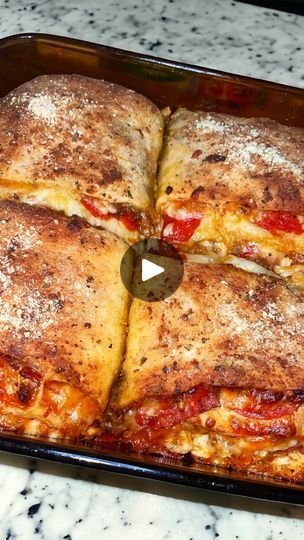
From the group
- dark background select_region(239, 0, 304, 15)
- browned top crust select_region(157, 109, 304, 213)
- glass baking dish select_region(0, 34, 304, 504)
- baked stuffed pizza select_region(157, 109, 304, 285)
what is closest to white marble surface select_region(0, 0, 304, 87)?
dark background select_region(239, 0, 304, 15)

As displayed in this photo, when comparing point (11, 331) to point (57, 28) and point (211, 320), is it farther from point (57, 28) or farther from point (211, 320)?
point (57, 28)

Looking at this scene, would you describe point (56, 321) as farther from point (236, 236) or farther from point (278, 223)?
point (278, 223)

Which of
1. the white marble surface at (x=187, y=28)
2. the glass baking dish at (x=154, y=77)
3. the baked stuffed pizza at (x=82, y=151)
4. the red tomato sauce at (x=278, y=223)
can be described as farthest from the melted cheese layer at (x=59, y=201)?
the white marble surface at (x=187, y=28)

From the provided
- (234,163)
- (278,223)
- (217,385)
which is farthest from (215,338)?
(234,163)

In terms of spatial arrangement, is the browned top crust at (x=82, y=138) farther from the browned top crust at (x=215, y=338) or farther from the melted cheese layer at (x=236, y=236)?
the browned top crust at (x=215, y=338)

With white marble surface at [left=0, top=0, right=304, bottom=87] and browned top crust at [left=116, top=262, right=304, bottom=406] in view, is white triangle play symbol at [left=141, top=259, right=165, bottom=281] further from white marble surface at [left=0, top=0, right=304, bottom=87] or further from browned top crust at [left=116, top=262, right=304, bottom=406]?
white marble surface at [left=0, top=0, right=304, bottom=87]

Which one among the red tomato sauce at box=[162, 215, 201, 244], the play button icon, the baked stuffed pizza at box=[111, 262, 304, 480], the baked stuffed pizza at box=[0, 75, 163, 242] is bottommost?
the baked stuffed pizza at box=[111, 262, 304, 480]
